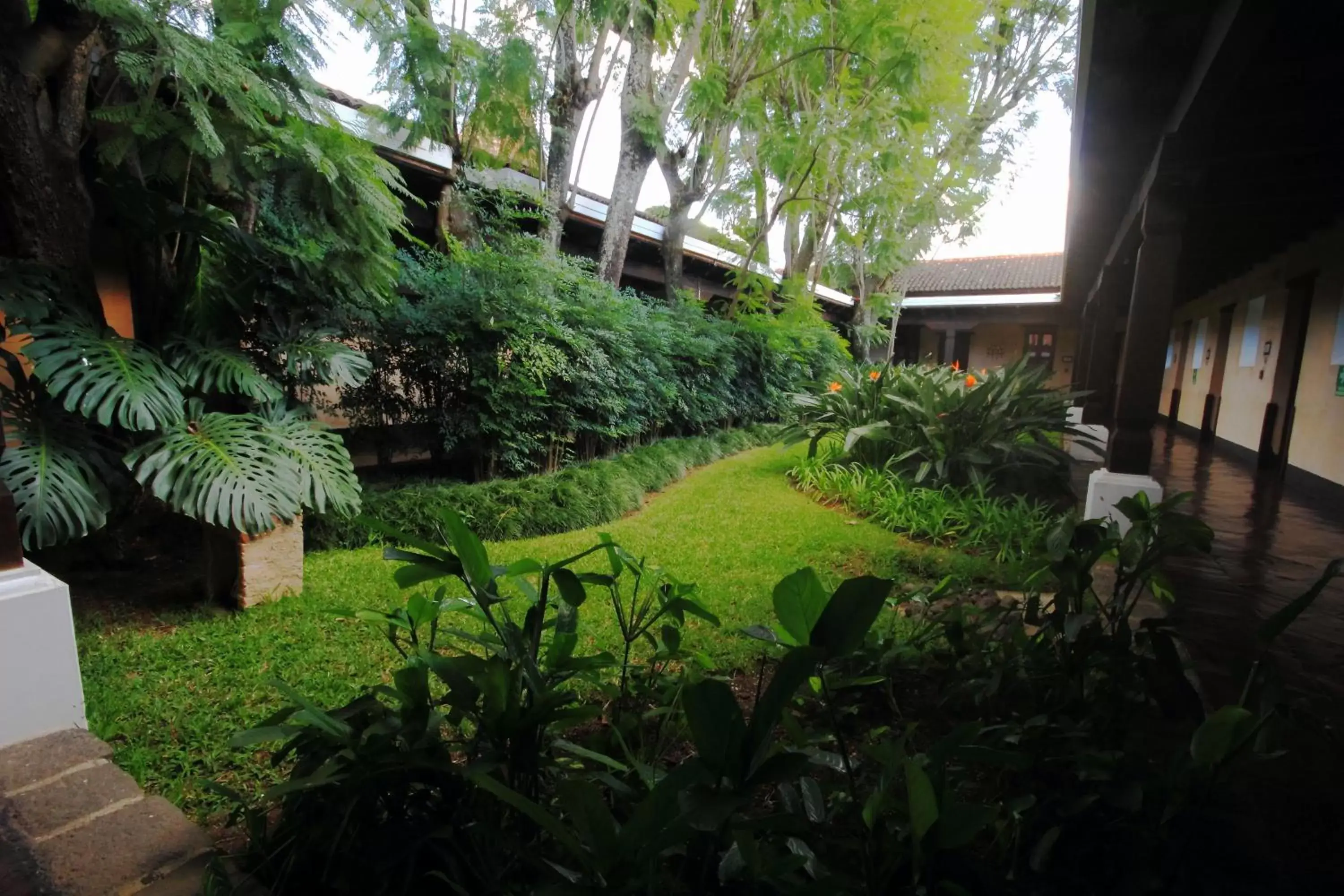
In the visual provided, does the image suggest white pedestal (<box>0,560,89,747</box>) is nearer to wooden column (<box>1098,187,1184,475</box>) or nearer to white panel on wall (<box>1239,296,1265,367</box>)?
wooden column (<box>1098,187,1184,475</box>)

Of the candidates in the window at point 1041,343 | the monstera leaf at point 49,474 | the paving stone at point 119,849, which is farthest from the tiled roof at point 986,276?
the paving stone at point 119,849

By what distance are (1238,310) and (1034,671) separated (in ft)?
30.0

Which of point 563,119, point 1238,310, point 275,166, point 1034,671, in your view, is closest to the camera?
point 1034,671

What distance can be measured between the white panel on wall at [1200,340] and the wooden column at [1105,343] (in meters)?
1.37

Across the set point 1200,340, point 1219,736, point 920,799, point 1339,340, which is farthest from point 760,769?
point 1200,340

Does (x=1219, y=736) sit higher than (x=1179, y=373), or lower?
lower

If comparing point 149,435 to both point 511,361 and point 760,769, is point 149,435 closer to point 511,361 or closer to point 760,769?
point 511,361

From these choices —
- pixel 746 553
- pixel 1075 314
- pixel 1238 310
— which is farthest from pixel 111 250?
pixel 1075 314

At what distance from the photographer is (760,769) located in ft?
2.83

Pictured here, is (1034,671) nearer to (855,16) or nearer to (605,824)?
(605,824)

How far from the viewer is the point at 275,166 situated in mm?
2875

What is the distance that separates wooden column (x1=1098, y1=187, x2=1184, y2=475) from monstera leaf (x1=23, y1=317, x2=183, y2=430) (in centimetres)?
474

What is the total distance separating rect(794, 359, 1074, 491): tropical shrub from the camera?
5.39 meters

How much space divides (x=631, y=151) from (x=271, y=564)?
5.72m
